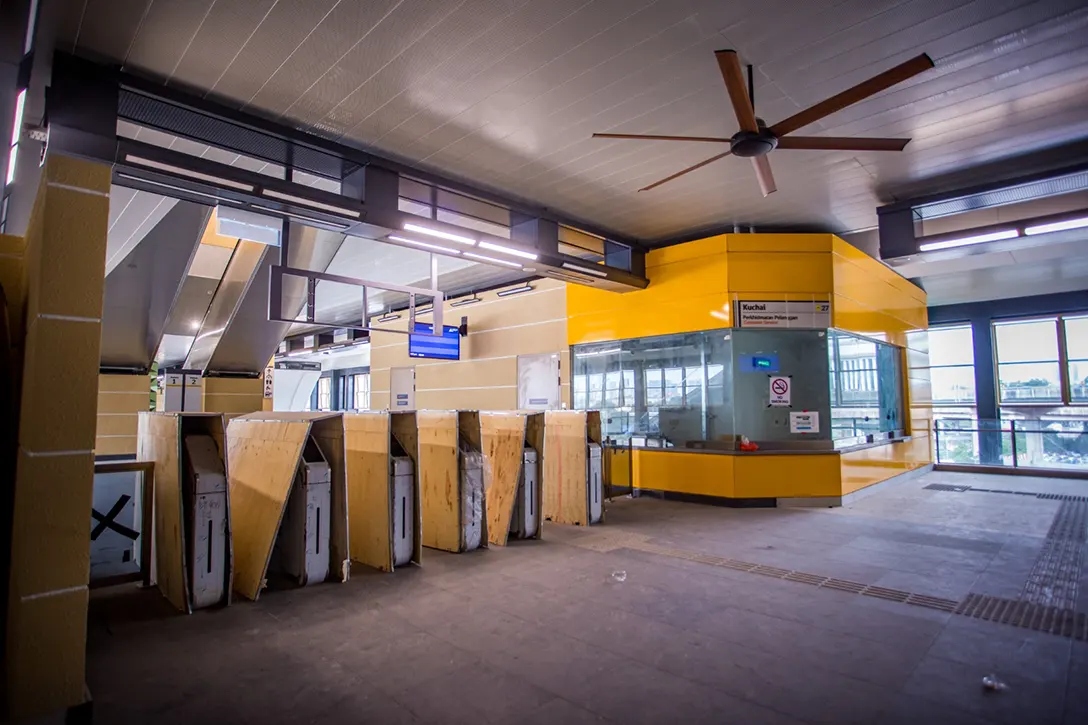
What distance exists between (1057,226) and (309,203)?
25.4 feet

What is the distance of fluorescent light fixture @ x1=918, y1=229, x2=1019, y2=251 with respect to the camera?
6383 millimetres

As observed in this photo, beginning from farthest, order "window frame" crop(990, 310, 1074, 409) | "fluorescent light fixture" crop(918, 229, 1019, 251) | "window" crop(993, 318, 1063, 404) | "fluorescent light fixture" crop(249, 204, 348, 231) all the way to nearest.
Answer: "window" crop(993, 318, 1063, 404)
"window frame" crop(990, 310, 1074, 409)
"fluorescent light fixture" crop(918, 229, 1019, 251)
"fluorescent light fixture" crop(249, 204, 348, 231)

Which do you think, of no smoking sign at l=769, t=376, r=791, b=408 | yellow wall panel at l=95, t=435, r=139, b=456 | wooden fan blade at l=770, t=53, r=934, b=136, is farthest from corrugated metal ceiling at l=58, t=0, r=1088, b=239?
yellow wall panel at l=95, t=435, r=139, b=456

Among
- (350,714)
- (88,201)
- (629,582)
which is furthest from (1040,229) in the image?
(88,201)

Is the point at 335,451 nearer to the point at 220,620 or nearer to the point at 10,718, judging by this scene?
the point at 220,620

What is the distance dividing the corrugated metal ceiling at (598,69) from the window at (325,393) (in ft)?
59.6

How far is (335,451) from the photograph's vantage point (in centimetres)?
452

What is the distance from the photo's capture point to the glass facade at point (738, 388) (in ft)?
25.5

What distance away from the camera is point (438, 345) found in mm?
11539

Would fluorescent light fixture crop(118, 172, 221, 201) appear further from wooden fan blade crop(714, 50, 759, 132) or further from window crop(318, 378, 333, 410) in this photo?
window crop(318, 378, 333, 410)

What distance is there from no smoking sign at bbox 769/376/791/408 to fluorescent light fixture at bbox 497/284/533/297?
4809 millimetres

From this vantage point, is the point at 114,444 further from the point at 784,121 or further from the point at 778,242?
the point at 778,242

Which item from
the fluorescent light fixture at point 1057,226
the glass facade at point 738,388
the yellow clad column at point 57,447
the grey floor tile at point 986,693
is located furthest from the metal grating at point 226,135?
the fluorescent light fixture at point 1057,226

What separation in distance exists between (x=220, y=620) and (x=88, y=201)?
263 centimetres
